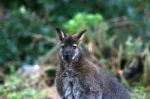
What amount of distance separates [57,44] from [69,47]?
5840 mm

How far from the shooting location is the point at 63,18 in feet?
55.6

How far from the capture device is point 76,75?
9.16m

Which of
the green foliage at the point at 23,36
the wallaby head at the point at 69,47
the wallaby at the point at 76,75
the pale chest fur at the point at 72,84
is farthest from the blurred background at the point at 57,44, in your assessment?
the wallaby head at the point at 69,47

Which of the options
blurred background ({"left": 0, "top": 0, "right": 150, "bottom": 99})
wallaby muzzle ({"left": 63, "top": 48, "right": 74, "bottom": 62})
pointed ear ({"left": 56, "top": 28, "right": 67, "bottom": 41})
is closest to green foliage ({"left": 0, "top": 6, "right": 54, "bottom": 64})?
blurred background ({"left": 0, "top": 0, "right": 150, "bottom": 99})

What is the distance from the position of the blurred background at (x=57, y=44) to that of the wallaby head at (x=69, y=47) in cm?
227

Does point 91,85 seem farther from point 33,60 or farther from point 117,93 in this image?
point 33,60

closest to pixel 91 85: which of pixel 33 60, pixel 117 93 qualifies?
pixel 117 93

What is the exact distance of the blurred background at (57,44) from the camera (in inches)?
521

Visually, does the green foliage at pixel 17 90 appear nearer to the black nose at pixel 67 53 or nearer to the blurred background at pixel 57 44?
the blurred background at pixel 57 44

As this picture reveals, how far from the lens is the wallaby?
8.90m

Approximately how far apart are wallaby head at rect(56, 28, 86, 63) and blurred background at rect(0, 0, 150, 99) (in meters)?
2.27

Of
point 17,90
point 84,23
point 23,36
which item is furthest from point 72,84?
point 23,36

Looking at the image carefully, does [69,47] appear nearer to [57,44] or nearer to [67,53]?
[67,53]

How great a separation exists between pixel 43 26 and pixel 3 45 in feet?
4.73
